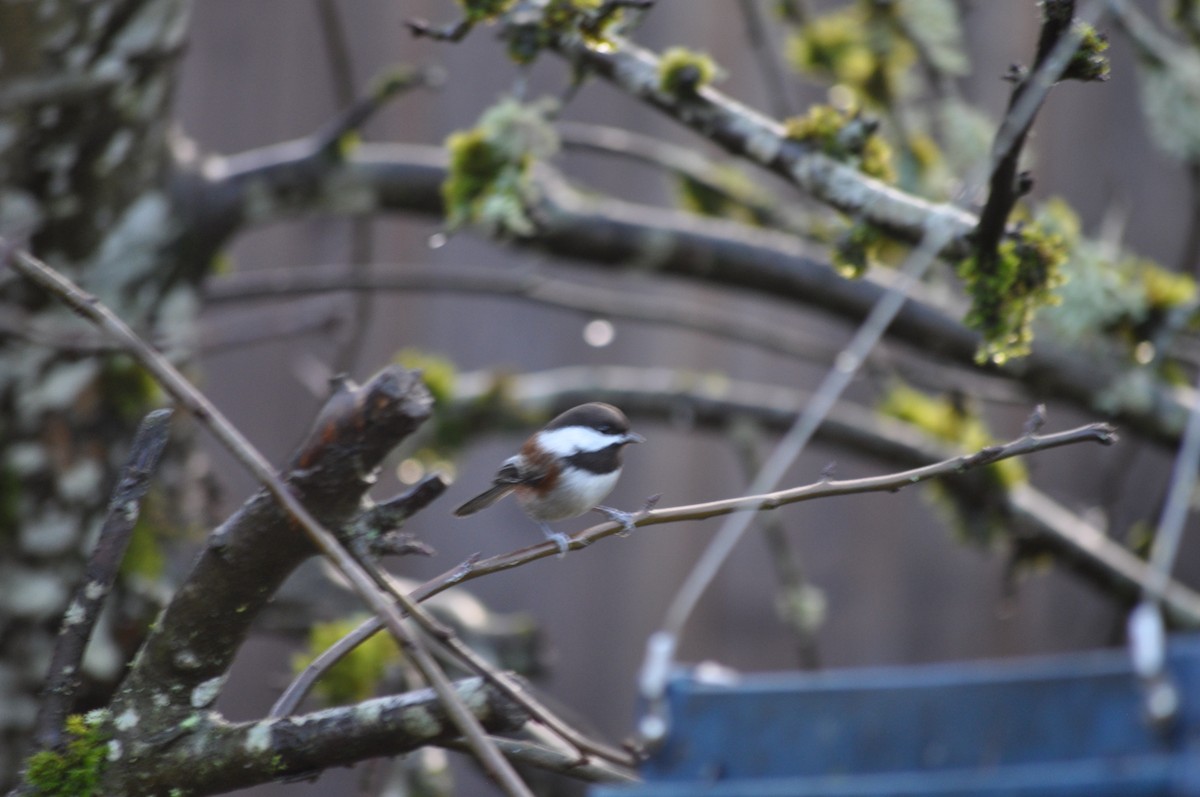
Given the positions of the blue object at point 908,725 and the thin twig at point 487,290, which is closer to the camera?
the blue object at point 908,725

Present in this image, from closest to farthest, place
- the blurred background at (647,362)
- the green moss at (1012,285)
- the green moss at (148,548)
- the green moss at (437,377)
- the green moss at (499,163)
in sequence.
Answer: the green moss at (1012,285) → the green moss at (499,163) → the green moss at (148,548) → the green moss at (437,377) → the blurred background at (647,362)

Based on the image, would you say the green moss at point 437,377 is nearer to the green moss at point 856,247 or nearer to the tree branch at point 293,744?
the green moss at point 856,247

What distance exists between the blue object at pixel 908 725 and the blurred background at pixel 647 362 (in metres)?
2.23

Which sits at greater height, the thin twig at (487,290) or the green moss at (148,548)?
the thin twig at (487,290)

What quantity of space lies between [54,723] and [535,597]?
2.28 metres

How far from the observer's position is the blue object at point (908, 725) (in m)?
0.89

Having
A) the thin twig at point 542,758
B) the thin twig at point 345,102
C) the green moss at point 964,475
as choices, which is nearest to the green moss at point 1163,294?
the green moss at point 964,475

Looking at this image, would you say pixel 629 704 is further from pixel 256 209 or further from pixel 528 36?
pixel 528 36

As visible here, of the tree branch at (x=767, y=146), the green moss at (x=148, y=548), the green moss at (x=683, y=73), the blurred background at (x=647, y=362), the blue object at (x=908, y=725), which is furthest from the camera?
the blurred background at (x=647, y=362)

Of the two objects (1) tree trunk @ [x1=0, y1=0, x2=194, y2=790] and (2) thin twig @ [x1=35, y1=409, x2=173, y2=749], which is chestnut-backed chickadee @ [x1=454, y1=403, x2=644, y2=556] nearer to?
(2) thin twig @ [x1=35, y1=409, x2=173, y2=749]

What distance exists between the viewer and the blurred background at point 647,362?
3.21 m

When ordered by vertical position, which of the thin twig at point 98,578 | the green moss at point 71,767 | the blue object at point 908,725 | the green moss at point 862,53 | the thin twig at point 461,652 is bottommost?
the blue object at point 908,725

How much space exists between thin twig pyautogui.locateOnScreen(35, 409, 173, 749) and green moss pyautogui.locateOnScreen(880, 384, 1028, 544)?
173 centimetres

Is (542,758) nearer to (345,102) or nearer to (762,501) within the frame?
(762,501)
